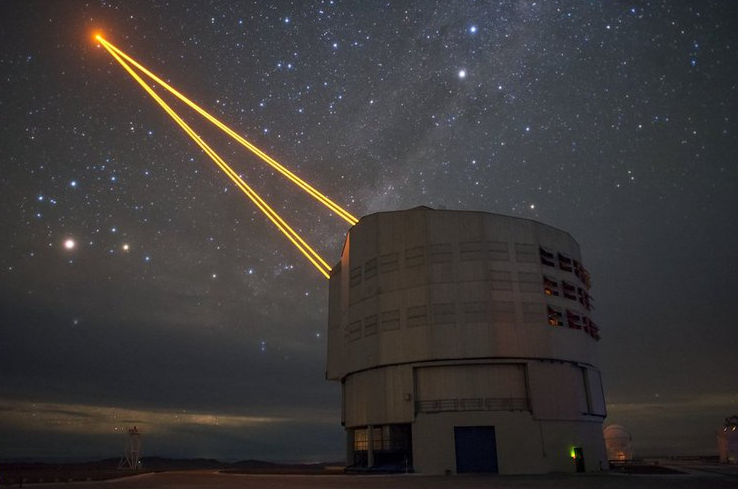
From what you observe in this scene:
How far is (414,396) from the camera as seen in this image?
39219 millimetres

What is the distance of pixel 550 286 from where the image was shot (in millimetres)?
42281

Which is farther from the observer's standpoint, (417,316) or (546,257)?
(546,257)

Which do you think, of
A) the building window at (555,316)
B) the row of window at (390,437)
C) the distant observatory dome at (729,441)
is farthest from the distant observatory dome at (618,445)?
the row of window at (390,437)

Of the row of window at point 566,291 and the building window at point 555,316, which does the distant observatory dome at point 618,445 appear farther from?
the building window at point 555,316

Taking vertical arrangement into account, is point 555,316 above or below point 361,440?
above

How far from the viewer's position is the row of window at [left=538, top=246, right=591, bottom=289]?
4304 cm

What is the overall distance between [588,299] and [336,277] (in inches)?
995

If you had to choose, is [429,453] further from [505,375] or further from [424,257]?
[424,257]

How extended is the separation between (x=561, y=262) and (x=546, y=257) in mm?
2223

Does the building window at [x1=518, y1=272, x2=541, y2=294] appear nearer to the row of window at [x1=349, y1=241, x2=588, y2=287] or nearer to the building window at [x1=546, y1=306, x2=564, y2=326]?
the row of window at [x1=349, y1=241, x2=588, y2=287]

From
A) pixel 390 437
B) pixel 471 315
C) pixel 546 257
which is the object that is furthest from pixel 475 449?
pixel 546 257

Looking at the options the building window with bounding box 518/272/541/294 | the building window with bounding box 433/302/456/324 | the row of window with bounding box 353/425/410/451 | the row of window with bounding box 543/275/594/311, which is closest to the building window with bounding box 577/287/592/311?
the row of window with bounding box 543/275/594/311

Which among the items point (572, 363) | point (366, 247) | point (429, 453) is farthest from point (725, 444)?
point (366, 247)

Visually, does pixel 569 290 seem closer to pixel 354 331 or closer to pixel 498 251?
pixel 498 251
